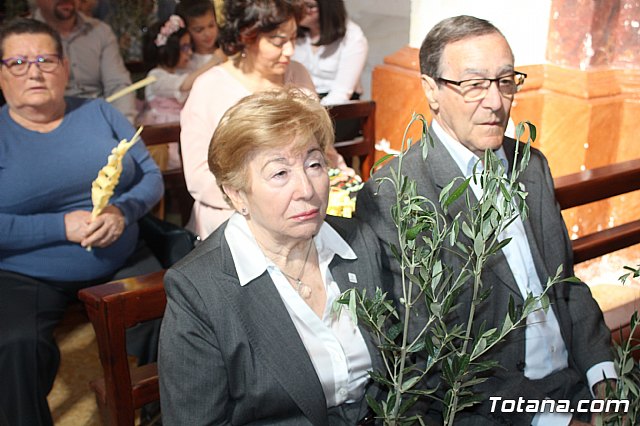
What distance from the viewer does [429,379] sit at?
6.67 ft

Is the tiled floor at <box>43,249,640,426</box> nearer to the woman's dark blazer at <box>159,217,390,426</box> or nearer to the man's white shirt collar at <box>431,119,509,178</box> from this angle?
the woman's dark blazer at <box>159,217,390,426</box>

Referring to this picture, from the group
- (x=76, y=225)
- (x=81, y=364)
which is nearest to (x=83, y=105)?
(x=76, y=225)

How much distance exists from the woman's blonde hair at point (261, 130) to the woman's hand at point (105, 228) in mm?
1148

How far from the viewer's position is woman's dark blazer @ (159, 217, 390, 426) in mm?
1785

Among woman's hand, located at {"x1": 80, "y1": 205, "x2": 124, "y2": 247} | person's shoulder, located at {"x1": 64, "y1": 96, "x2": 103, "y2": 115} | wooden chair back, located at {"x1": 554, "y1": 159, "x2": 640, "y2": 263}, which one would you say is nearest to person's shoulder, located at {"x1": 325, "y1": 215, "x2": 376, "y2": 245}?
wooden chair back, located at {"x1": 554, "y1": 159, "x2": 640, "y2": 263}

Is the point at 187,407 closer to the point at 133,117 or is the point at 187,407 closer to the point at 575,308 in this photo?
the point at 575,308

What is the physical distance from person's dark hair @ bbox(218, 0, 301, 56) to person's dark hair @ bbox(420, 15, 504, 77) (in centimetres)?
115

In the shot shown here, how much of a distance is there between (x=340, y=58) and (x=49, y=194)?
273 cm

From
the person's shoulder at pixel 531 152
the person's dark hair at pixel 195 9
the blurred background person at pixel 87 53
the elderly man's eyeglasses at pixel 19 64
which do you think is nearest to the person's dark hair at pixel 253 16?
the elderly man's eyeglasses at pixel 19 64

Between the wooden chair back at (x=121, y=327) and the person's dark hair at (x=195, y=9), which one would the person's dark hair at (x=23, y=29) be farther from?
the person's dark hair at (x=195, y=9)

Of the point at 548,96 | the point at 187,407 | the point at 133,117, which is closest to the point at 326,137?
the point at 187,407

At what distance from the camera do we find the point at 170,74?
17.1ft

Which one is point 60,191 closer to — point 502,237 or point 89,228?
point 89,228

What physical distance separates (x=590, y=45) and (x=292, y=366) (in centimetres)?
316
